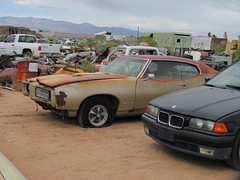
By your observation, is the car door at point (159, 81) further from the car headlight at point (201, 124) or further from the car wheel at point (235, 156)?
the car wheel at point (235, 156)

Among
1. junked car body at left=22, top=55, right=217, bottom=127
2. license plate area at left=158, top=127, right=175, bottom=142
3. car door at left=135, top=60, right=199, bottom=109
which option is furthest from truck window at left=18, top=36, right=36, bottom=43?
license plate area at left=158, top=127, right=175, bottom=142

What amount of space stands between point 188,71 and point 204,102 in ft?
9.37

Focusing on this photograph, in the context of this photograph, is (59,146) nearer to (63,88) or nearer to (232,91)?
(63,88)

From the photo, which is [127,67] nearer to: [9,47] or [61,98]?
[61,98]

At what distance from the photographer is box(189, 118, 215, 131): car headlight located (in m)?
3.71

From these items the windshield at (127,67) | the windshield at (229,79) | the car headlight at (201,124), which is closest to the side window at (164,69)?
the windshield at (127,67)

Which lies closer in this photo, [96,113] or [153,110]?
[153,110]

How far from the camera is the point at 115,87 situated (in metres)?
5.86

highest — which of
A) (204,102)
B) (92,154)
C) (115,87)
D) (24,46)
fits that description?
(24,46)

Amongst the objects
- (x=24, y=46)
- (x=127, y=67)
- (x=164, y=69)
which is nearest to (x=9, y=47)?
(x=24, y=46)

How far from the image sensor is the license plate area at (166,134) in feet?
13.2

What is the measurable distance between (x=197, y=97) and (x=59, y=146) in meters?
2.35

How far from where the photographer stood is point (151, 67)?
645 cm

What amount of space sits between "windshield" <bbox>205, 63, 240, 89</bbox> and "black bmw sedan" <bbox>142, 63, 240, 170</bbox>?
5 cm
